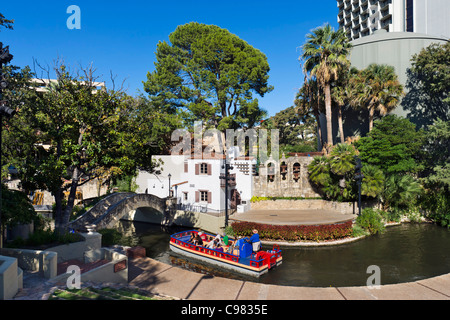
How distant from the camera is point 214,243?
18438 mm

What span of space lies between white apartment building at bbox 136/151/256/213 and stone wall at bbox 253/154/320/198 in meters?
1.12

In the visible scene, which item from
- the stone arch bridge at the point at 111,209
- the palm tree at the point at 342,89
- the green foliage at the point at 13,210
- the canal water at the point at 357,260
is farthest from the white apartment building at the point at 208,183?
the green foliage at the point at 13,210

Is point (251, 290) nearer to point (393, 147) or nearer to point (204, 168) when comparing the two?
point (204, 168)

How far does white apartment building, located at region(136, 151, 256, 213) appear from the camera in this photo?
2873 centimetres

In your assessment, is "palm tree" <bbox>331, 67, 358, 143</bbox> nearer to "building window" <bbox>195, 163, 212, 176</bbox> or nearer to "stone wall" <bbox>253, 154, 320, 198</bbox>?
"stone wall" <bbox>253, 154, 320, 198</bbox>

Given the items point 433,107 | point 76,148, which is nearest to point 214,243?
point 76,148

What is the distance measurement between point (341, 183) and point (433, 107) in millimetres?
18134

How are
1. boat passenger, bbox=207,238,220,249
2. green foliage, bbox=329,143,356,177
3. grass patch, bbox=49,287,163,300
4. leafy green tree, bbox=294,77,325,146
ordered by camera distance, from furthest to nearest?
1. leafy green tree, bbox=294,77,325,146
2. green foliage, bbox=329,143,356,177
3. boat passenger, bbox=207,238,220,249
4. grass patch, bbox=49,287,163,300

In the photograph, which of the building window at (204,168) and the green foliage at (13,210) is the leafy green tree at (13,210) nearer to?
the green foliage at (13,210)

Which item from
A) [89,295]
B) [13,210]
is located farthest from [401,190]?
[13,210]

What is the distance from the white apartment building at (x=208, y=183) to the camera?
28734 mm

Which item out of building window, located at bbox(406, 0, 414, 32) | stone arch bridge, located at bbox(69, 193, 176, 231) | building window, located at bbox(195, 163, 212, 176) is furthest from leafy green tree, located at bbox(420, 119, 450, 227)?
building window, located at bbox(406, 0, 414, 32)

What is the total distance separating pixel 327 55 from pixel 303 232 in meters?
20.0

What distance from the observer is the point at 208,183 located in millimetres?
29234
